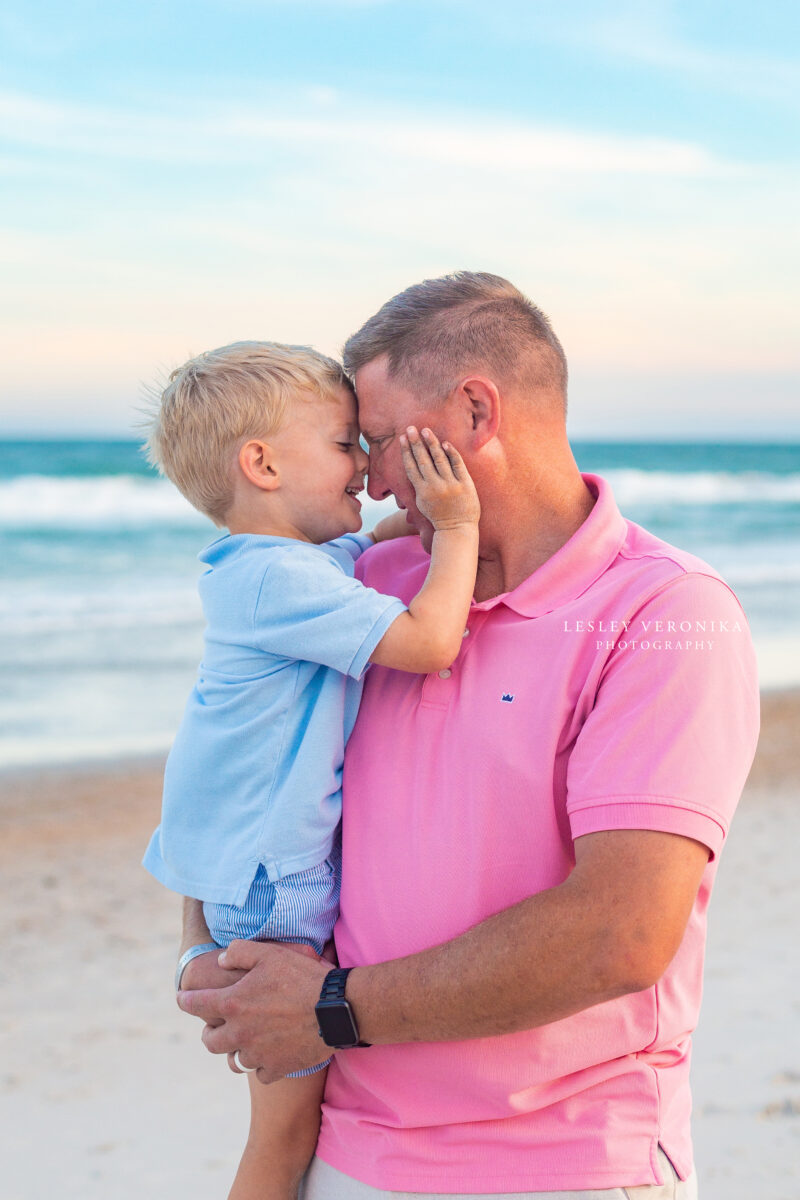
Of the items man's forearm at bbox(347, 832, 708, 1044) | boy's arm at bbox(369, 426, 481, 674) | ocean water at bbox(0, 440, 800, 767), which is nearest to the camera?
man's forearm at bbox(347, 832, 708, 1044)

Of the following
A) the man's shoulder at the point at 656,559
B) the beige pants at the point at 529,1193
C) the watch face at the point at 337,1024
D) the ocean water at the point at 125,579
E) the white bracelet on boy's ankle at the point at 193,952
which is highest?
the man's shoulder at the point at 656,559

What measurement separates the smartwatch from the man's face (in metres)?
0.89

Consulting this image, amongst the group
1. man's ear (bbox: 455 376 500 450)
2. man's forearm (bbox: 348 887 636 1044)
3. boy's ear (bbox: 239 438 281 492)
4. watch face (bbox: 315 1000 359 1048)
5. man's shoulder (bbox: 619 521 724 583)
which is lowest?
watch face (bbox: 315 1000 359 1048)

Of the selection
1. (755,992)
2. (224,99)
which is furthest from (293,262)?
(755,992)

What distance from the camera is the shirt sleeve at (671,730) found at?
154 cm

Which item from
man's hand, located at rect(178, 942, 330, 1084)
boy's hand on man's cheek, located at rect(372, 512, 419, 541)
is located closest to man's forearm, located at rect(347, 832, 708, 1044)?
man's hand, located at rect(178, 942, 330, 1084)

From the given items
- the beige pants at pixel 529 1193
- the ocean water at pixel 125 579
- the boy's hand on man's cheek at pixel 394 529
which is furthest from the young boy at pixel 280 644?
the ocean water at pixel 125 579

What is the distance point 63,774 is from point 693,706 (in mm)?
6203

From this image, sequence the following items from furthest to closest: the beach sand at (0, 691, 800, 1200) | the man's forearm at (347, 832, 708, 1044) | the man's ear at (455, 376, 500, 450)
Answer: the beach sand at (0, 691, 800, 1200) < the man's ear at (455, 376, 500, 450) < the man's forearm at (347, 832, 708, 1044)

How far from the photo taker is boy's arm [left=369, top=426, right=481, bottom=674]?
1.86m

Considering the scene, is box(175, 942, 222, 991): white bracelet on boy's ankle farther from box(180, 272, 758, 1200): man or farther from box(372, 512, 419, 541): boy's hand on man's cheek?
box(372, 512, 419, 541): boy's hand on man's cheek

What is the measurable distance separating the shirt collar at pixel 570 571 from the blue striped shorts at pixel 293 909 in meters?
0.57

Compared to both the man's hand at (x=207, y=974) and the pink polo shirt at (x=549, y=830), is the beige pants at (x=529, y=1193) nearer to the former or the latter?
the pink polo shirt at (x=549, y=830)

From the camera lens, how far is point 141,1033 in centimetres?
439
